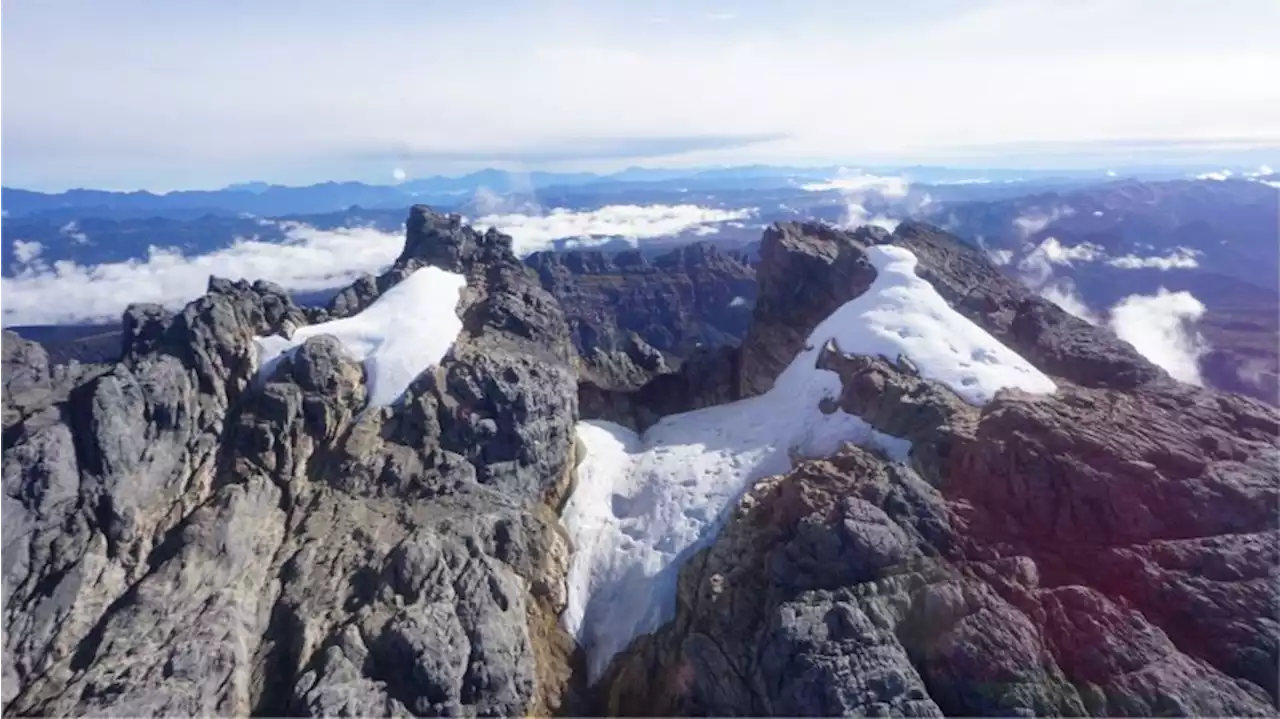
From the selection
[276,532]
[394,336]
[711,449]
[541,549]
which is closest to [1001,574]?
[711,449]

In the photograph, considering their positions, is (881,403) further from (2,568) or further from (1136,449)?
(2,568)

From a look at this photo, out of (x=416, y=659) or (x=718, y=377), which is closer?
(x=416, y=659)

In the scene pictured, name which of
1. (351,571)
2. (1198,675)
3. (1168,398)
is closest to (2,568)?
(351,571)

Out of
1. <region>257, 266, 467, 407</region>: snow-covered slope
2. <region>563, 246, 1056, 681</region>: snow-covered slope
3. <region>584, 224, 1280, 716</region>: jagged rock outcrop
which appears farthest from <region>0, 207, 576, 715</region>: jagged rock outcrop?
<region>584, 224, 1280, 716</region>: jagged rock outcrop

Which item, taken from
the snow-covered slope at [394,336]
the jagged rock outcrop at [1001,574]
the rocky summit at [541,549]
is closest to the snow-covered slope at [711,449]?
the rocky summit at [541,549]

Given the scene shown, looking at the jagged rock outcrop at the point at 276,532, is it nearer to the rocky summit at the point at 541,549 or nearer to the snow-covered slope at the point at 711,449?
the rocky summit at the point at 541,549

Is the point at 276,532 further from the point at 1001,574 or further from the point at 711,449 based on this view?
the point at 1001,574

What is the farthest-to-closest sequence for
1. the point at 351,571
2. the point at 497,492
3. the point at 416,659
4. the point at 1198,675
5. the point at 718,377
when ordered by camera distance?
1. the point at 718,377
2. the point at 497,492
3. the point at 351,571
4. the point at 416,659
5. the point at 1198,675
